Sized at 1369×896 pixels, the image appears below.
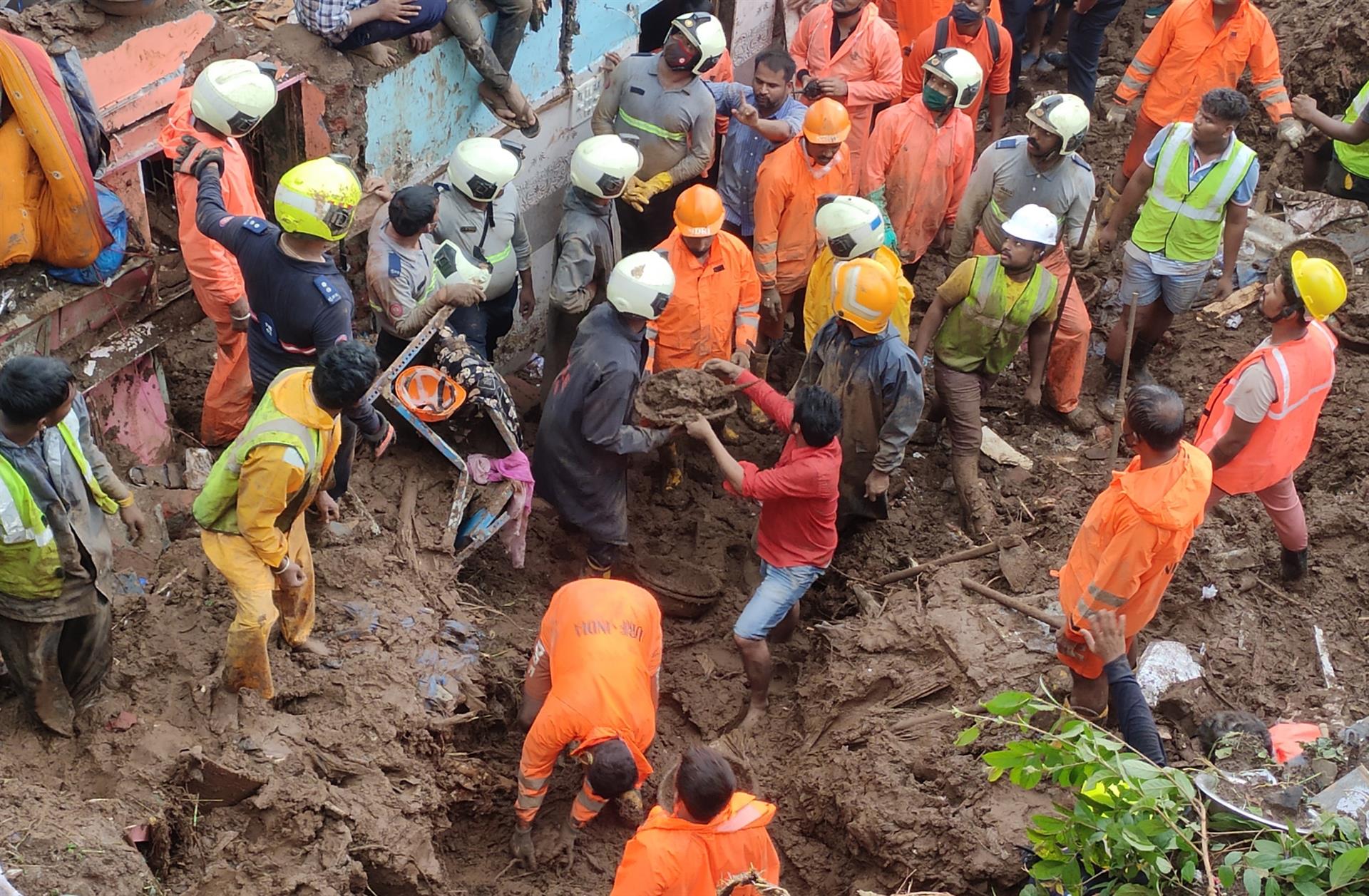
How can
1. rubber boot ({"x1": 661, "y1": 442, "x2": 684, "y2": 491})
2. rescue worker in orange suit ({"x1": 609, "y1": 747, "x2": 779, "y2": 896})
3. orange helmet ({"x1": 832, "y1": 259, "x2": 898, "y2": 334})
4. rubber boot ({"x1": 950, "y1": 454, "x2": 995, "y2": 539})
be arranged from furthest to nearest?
rubber boot ({"x1": 661, "y1": 442, "x2": 684, "y2": 491}) < rubber boot ({"x1": 950, "y1": 454, "x2": 995, "y2": 539}) < orange helmet ({"x1": 832, "y1": 259, "x2": 898, "y2": 334}) < rescue worker in orange suit ({"x1": 609, "y1": 747, "x2": 779, "y2": 896})

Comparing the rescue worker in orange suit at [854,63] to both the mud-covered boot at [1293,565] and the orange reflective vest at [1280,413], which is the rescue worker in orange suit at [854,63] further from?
the mud-covered boot at [1293,565]

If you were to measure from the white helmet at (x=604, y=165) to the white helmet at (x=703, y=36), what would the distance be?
1.05 meters

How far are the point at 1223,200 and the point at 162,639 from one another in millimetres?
6468

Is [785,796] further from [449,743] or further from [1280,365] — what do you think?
[1280,365]

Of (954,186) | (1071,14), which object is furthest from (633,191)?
(1071,14)

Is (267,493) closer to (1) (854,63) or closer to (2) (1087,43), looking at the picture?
(1) (854,63)

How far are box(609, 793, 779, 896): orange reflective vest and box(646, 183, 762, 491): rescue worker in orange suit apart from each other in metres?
3.24

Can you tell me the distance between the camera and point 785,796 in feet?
19.2

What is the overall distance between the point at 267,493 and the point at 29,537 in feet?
2.68

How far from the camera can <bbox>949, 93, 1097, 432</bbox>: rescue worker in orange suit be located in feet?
24.5

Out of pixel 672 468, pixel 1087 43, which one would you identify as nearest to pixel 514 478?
pixel 672 468

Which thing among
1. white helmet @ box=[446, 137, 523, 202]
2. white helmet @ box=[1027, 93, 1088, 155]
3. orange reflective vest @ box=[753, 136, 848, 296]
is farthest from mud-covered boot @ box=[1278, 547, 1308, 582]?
white helmet @ box=[446, 137, 523, 202]

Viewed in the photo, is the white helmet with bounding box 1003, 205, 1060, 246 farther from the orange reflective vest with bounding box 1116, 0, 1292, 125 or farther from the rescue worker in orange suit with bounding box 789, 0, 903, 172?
the orange reflective vest with bounding box 1116, 0, 1292, 125

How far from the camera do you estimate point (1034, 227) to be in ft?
22.6
